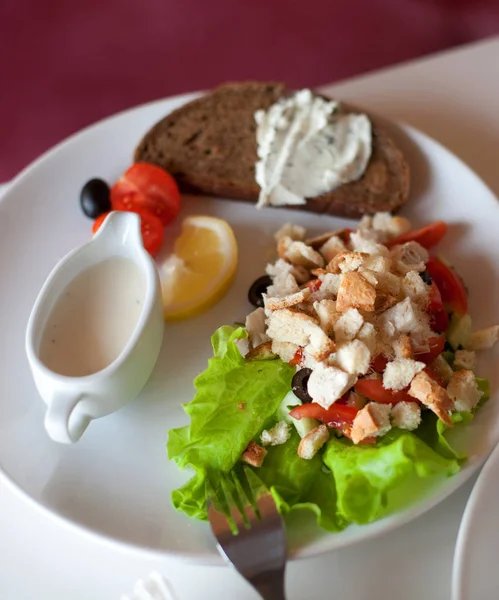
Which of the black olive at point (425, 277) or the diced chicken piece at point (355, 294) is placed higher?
the diced chicken piece at point (355, 294)

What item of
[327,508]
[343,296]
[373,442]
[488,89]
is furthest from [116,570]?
[488,89]

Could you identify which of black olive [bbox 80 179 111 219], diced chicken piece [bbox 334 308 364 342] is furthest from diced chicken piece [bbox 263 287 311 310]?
black olive [bbox 80 179 111 219]

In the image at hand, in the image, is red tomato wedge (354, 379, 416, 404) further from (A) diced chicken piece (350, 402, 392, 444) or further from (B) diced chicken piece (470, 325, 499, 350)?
(B) diced chicken piece (470, 325, 499, 350)

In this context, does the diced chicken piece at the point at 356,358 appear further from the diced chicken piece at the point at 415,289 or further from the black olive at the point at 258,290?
the black olive at the point at 258,290

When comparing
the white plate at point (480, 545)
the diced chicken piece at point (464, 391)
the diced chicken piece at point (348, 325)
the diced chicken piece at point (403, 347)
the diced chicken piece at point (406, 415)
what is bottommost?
the white plate at point (480, 545)

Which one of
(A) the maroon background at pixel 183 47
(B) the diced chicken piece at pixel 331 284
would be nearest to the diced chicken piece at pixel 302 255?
(B) the diced chicken piece at pixel 331 284

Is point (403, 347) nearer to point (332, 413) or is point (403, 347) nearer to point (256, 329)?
point (332, 413)
